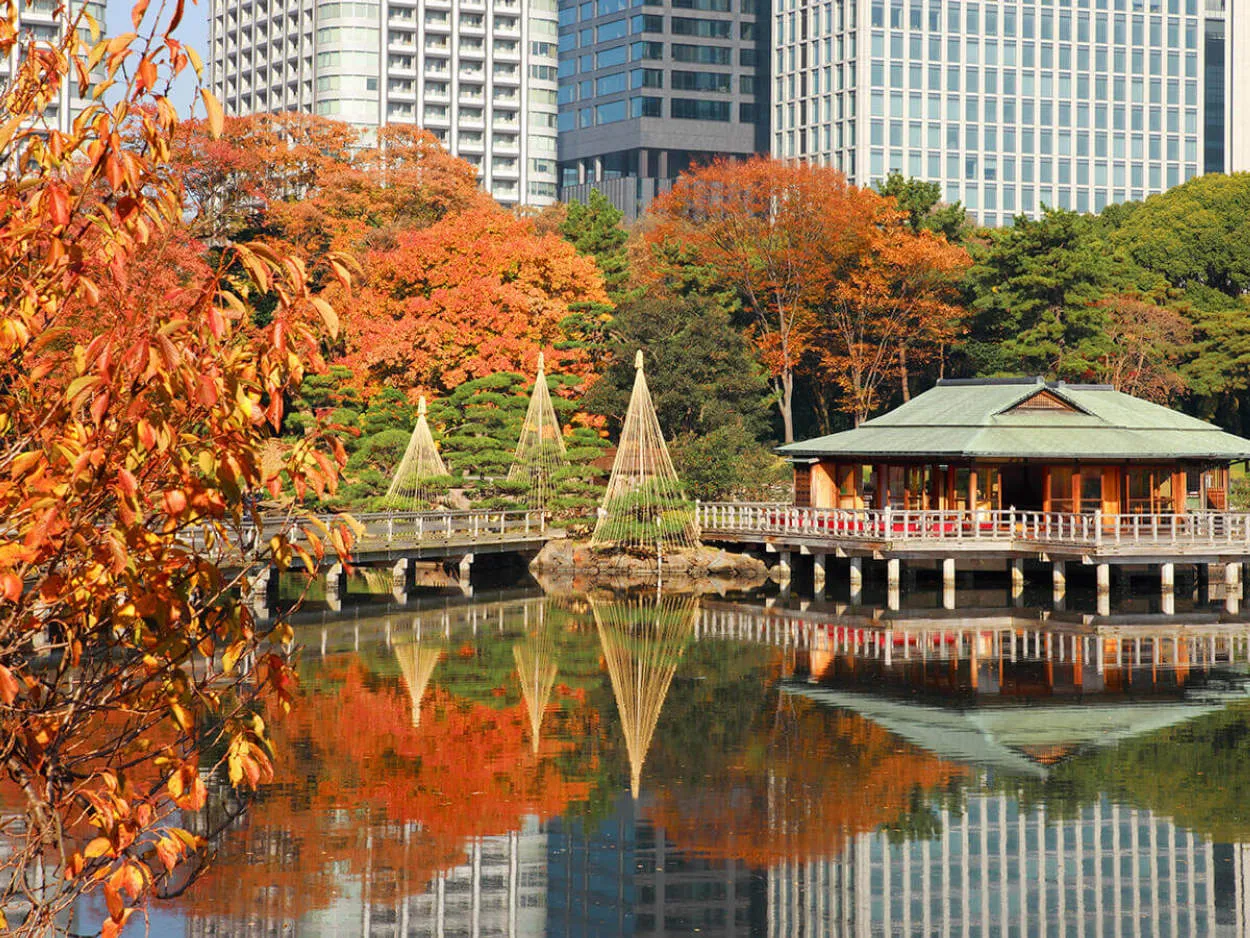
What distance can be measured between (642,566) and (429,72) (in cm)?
9451

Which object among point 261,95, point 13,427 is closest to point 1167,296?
point 13,427

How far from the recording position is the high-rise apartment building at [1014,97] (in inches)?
4665

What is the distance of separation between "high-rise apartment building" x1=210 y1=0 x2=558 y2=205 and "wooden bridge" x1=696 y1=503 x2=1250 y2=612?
92.7 m

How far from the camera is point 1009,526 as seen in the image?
43625 millimetres

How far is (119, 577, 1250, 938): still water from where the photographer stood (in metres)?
17.0

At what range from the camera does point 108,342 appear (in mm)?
5879

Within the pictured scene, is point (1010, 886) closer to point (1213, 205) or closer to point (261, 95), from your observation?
point (1213, 205)

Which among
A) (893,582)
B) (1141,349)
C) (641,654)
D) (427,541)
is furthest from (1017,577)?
(1141,349)

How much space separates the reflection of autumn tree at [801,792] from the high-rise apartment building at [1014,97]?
9686 centimetres

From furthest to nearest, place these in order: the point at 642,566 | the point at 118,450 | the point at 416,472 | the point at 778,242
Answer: the point at 778,242, the point at 642,566, the point at 416,472, the point at 118,450

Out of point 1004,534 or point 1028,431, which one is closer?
point 1004,534

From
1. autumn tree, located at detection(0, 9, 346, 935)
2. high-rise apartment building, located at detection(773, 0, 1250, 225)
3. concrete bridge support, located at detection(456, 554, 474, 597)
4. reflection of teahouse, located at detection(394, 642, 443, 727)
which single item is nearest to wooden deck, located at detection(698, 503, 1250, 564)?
concrete bridge support, located at detection(456, 554, 474, 597)

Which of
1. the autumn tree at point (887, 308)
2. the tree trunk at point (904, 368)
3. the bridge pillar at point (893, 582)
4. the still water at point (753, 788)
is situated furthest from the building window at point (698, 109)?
the still water at point (753, 788)

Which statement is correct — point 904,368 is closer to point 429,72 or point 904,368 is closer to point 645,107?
point 645,107
